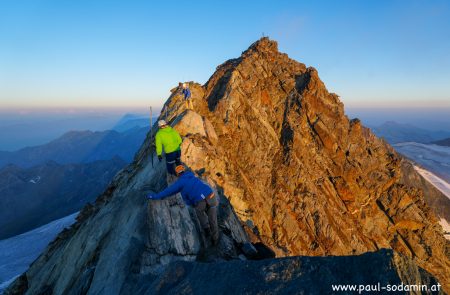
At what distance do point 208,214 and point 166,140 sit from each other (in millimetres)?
5180

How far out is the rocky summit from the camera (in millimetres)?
8594

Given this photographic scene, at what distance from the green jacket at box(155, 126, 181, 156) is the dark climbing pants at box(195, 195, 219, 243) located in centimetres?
453

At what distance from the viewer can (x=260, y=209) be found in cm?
3322

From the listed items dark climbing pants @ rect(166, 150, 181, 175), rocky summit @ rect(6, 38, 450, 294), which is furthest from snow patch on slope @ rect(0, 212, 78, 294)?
dark climbing pants @ rect(166, 150, 181, 175)

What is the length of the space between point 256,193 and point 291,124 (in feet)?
52.0

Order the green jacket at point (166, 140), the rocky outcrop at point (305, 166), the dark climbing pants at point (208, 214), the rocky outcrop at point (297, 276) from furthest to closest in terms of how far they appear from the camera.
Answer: the rocky outcrop at point (305, 166)
the green jacket at point (166, 140)
the dark climbing pants at point (208, 214)
the rocky outcrop at point (297, 276)

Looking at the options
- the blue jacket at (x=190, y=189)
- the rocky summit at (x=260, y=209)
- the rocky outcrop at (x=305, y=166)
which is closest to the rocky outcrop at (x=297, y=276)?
the rocky summit at (x=260, y=209)

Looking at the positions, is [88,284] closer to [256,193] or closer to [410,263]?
[410,263]

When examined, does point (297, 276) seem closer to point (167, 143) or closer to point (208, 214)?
point (208, 214)

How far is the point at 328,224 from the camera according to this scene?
3922 cm

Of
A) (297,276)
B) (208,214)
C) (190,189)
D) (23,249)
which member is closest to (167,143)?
(190,189)

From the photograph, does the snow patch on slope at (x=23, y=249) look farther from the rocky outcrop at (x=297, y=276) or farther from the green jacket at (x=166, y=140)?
the rocky outcrop at (x=297, y=276)

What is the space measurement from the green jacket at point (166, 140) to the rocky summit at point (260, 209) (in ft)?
8.53

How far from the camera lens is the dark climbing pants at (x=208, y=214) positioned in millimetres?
11406
